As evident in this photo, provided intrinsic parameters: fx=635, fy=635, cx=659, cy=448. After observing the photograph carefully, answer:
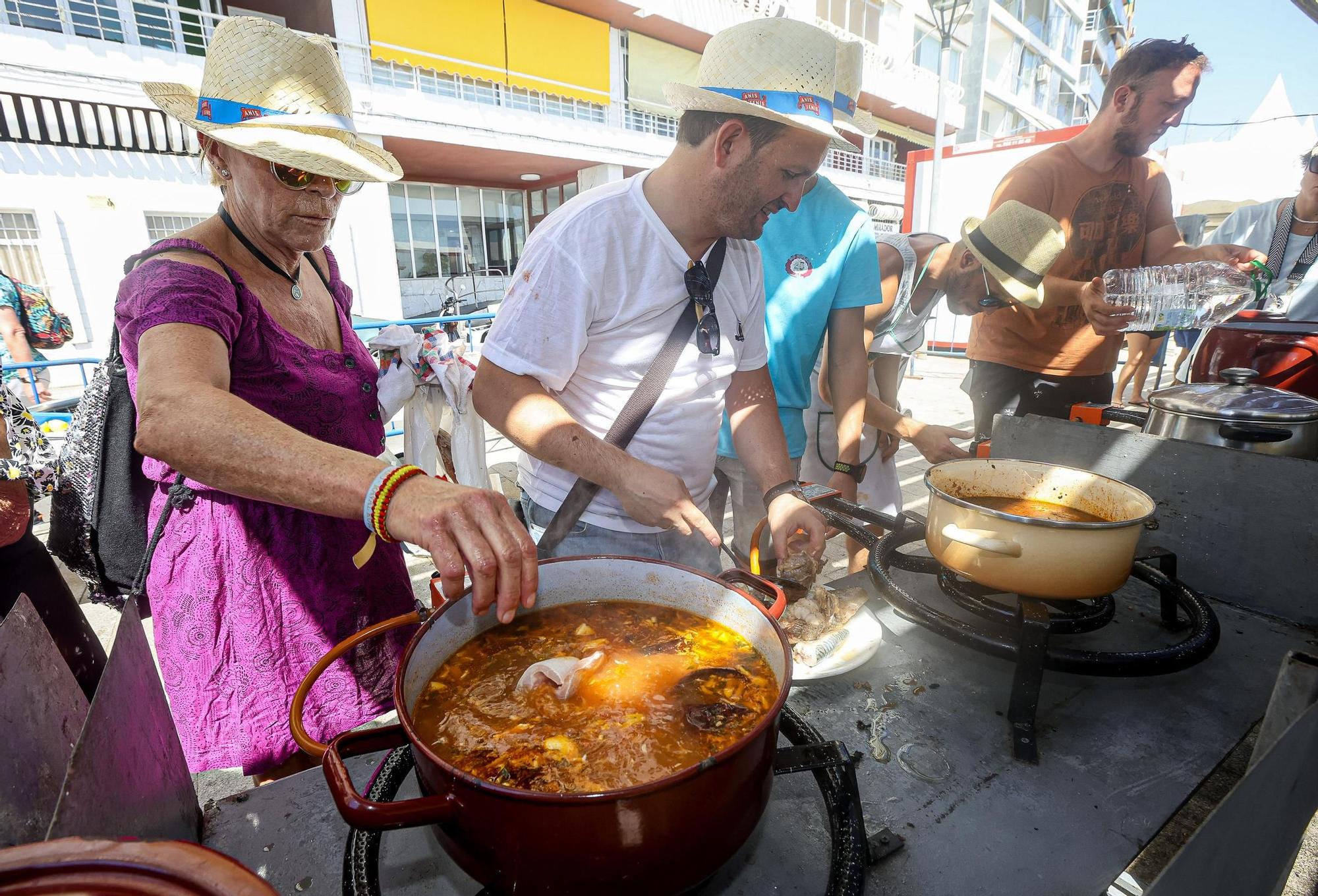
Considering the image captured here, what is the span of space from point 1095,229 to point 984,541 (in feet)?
9.24

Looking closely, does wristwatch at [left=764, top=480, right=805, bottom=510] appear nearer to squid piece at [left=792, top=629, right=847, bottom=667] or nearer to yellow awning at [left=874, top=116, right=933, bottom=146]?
squid piece at [left=792, top=629, right=847, bottom=667]

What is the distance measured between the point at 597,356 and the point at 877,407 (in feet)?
6.30

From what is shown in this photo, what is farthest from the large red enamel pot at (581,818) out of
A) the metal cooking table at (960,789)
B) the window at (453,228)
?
the window at (453,228)

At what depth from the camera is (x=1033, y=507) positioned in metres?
1.73

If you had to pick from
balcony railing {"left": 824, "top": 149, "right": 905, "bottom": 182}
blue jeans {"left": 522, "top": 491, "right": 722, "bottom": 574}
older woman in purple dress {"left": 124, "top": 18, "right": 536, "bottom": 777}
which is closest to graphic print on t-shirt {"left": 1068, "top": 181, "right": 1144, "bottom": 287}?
blue jeans {"left": 522, "top": 491, "right": 722, "bottom": 574}

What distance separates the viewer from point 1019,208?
295cm

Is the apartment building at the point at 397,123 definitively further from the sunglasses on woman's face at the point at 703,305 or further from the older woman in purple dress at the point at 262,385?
the sunglasses on woman's face at the point at 703,305

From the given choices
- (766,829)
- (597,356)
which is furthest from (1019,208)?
(766,829)

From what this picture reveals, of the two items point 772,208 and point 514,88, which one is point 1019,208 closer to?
point 772,208

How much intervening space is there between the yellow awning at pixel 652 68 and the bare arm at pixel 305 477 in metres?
18.2

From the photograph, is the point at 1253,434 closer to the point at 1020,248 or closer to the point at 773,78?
the point at 1020,248

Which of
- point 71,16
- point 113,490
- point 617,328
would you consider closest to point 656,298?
point 617,328

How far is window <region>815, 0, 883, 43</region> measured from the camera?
22016mm

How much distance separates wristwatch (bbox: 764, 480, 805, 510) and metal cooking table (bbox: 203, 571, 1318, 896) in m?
0.52
